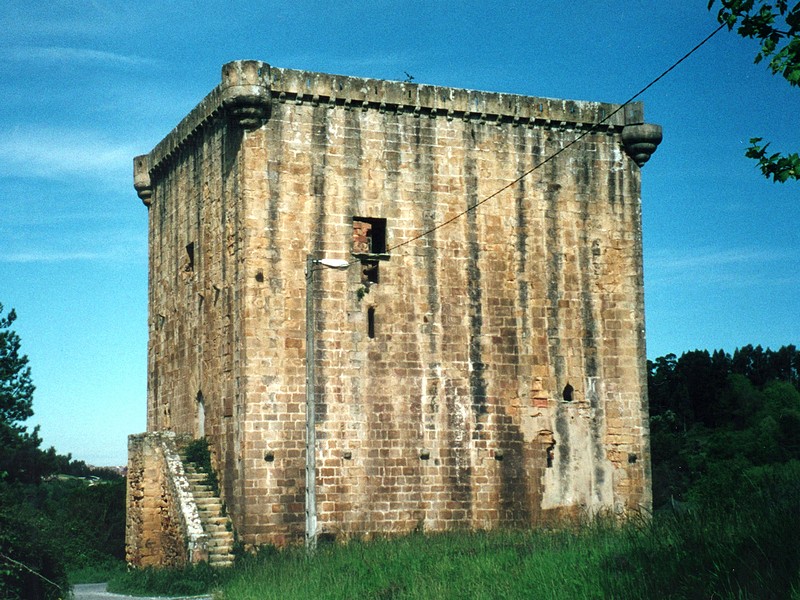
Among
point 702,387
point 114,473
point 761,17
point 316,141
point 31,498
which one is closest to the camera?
point 761,17

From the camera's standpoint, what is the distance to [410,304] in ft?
71.1

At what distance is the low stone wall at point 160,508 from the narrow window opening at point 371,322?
449 cm

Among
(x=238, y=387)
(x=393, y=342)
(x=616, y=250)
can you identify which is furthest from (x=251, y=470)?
(x=616, y=250)

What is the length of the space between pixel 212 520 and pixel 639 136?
39.3 ft

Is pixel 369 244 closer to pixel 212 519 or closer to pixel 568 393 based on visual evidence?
pixel 568 393

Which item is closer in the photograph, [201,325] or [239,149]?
[239,149]

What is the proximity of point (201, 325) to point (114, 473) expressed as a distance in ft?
209

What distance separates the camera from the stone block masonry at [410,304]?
20641mm

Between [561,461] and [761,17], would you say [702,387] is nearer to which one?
[561,461]

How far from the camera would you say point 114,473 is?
8275cm

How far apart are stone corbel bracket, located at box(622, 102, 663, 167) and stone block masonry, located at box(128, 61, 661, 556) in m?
0.05

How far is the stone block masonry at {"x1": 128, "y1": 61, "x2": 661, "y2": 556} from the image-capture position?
67.7 ft

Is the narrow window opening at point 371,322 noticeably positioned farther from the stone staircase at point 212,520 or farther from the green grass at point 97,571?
the green grass at point 97,571

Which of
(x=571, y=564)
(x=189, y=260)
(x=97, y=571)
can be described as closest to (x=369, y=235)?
(x=189, y=260)
